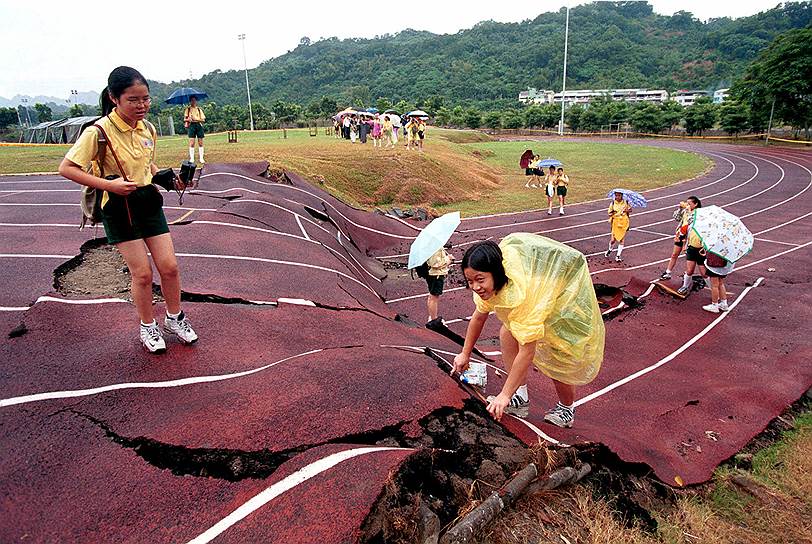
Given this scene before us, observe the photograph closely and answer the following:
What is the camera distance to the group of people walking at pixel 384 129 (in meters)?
23.8

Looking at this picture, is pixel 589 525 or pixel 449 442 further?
pixel 449 442

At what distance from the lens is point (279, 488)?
2559 millimetres

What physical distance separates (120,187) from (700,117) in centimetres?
5240

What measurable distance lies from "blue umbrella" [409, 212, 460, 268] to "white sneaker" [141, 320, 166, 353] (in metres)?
2.15

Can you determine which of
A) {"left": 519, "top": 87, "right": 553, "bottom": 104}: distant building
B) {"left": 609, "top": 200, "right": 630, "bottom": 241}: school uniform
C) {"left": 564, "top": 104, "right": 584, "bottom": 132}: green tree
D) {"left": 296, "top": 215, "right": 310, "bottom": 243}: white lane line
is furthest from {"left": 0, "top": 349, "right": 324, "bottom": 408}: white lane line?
{"left": 519, "top": 87, "right": 553, "bottom": 104}: distant building

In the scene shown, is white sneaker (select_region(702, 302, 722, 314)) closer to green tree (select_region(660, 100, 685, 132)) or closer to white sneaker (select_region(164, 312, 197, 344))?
white sneaker (select_region(164, 312, 197, 344))

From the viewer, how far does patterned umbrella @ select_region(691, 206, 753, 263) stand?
7.16 metres

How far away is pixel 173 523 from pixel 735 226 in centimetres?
805

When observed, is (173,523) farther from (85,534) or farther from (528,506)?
(528,506)

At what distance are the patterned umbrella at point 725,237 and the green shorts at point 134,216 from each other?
7376 mm

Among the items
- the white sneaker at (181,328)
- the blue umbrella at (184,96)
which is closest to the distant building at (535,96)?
the blue umbrella at (184,96)

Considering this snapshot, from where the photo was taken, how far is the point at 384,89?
91.3 m

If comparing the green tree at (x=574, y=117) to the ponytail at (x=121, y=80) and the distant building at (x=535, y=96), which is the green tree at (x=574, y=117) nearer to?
the distant building at (x=535, y=96)

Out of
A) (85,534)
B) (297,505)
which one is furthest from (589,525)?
(85,534)
